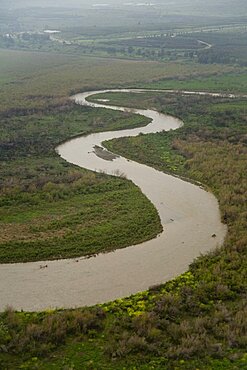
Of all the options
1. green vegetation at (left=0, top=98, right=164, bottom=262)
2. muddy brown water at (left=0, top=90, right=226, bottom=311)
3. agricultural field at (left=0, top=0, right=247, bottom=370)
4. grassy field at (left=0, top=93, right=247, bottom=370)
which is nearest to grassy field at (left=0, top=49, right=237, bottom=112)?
agricultural field at (left=0, top=0, right=247, bottom=370)

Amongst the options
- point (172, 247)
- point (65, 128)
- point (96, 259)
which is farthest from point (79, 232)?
point (65, 128)

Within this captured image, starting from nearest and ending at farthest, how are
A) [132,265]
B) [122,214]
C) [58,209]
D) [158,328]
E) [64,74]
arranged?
[158,328] < [132,265] < [122,214] < [58,209] < [64,74]

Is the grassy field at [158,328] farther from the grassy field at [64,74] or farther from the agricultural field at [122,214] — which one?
the grassy field at [64,74]

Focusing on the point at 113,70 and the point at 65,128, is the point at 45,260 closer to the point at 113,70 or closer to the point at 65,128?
the point at 65,128

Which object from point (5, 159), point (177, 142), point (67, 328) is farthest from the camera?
point (177, 142)

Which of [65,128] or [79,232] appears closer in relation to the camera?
[79,232]

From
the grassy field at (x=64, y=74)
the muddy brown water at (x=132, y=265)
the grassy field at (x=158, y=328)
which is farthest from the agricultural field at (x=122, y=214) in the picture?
the muddy brown water at (x=132, y=265)

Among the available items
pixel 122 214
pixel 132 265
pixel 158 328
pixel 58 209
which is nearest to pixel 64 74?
pixel 58 209

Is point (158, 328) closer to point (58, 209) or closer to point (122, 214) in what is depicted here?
point (122, 214)
